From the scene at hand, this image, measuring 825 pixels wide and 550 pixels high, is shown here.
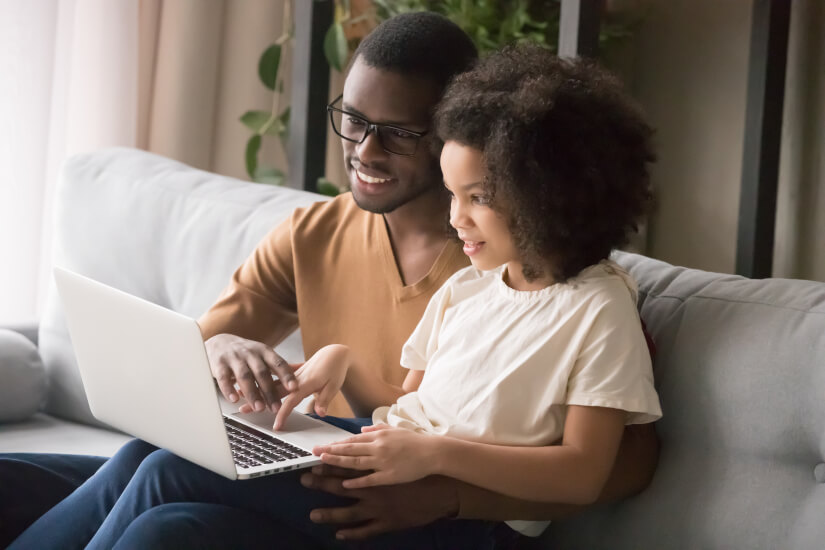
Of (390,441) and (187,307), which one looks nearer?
(390,441)

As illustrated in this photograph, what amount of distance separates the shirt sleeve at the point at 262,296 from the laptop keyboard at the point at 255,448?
350 millimetres

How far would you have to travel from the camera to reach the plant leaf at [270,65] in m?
2.38

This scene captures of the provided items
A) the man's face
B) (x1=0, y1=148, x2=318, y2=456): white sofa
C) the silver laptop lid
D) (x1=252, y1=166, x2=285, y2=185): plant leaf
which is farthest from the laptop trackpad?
(x1=252, y1=166, x2=285, y2=185): plant leaf

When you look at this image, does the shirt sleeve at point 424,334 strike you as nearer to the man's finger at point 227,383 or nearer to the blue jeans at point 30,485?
the man's finger at point 227,383

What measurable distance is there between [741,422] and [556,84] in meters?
0.41

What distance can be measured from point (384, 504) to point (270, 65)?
5.26ft

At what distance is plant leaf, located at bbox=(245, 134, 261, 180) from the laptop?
1.33 meters

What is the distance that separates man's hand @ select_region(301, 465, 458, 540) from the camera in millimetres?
1006

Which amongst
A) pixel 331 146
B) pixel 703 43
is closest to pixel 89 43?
pixel 331 146

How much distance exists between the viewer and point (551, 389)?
1015mm

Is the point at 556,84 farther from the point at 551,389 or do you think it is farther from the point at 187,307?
the point at 187,307

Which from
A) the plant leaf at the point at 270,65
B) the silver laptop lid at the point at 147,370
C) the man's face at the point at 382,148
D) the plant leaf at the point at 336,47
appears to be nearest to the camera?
the silver laptop lid at the point at 147,370

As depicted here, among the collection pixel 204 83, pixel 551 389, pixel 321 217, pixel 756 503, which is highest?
pixel 204 83

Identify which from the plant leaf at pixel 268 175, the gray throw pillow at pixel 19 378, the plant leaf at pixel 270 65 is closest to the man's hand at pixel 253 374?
the gray throw pillow at pixel 19 378
